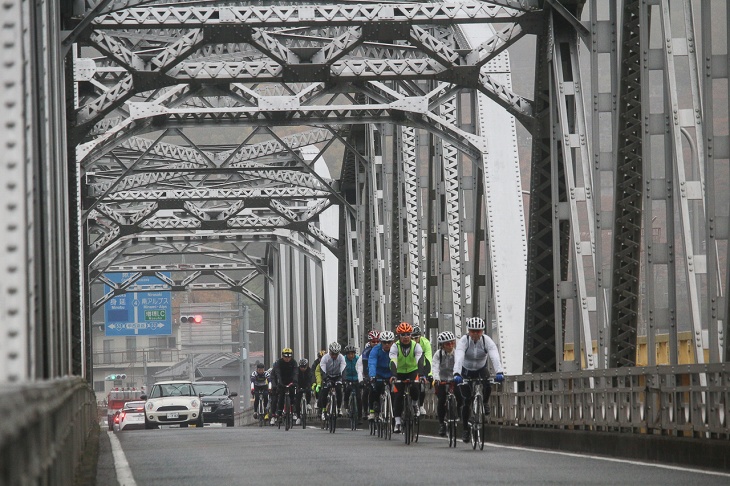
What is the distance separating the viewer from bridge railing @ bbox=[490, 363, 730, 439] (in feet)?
36.7

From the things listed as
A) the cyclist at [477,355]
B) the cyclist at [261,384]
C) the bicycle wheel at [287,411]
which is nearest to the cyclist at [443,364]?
the cyclist at [477,355]

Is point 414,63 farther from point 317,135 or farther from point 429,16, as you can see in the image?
point 317,135

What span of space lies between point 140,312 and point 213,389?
92.8 feet

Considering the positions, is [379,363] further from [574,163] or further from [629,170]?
[629,170]

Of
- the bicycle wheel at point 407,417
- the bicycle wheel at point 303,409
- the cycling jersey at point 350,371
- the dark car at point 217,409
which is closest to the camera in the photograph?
the bicycle wheel at point 407,417

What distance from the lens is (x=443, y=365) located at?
17.0m

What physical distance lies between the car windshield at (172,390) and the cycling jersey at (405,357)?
66.3 ft

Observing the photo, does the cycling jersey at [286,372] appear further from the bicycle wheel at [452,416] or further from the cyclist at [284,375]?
the bicycle wheel at [452,416]

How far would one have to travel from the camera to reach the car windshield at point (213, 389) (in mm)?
44381

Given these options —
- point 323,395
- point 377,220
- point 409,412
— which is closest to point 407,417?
point 409,412

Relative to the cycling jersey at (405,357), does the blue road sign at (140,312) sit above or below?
above

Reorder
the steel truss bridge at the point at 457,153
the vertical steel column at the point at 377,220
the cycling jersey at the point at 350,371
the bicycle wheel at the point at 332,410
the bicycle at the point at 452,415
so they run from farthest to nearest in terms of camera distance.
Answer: the vertical steel column at the point at 377,220 → the cycling jersey at the point at 350,371 → the bicycle wheel at the point at 332,410 → the bicycle at the point at 452,415 → the steel truss bridge at the point at 457,153

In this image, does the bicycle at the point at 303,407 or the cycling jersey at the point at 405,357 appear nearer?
the cycling jersey at the point at 405,357

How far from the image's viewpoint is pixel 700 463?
1159 cm
